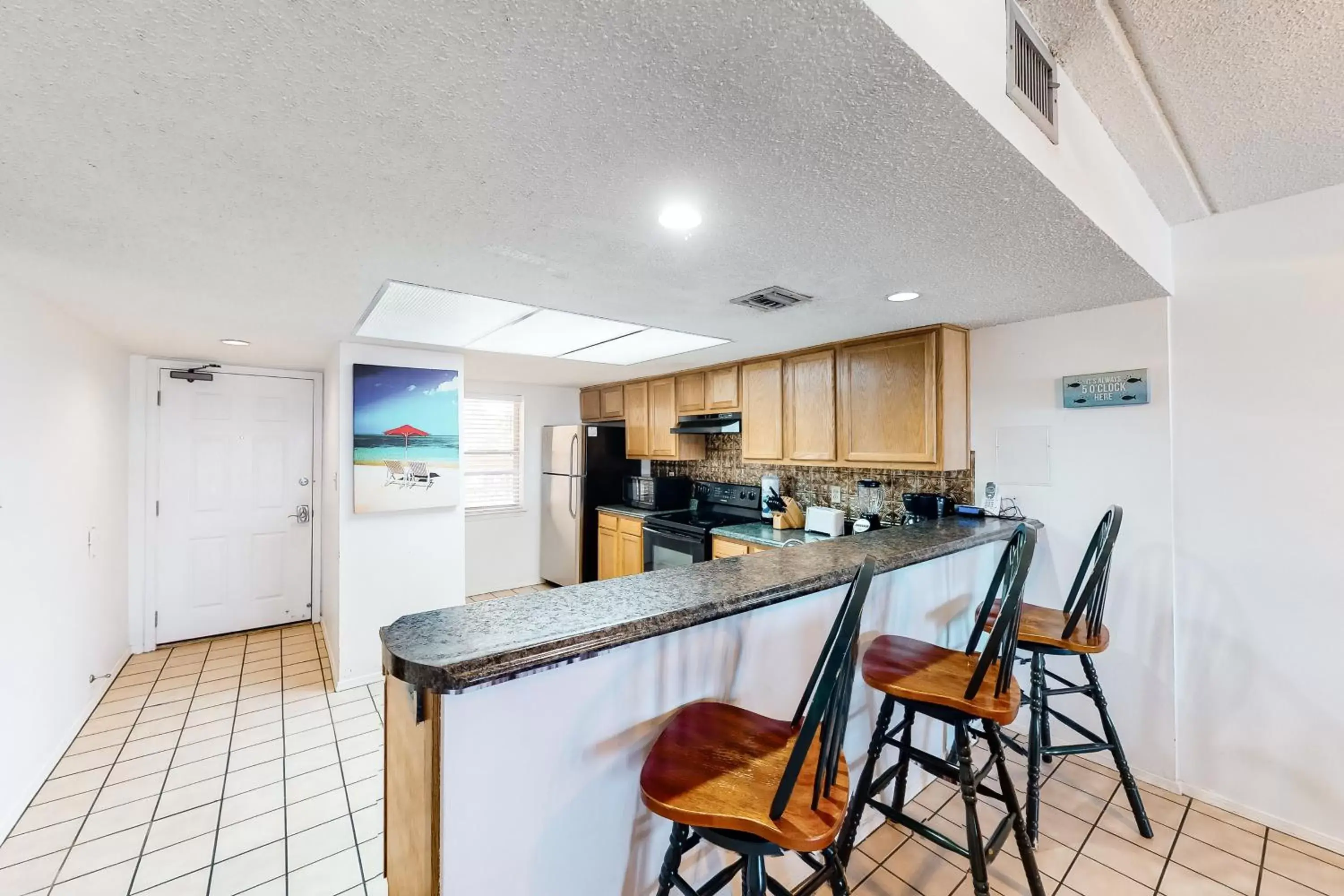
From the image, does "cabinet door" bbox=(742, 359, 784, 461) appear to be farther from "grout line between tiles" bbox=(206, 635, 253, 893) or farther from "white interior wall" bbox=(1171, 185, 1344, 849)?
"grout line between tiles" bbox=(206, 635, 253, 893)

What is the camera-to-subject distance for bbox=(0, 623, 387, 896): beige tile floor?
174cm

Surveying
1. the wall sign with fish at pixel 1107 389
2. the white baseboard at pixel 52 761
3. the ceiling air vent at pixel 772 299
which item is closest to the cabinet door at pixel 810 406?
the ceiling air vent at pixel 772 299

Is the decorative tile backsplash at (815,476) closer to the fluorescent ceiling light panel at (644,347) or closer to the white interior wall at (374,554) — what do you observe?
the fluorescent ceiling light panel at (644,347)

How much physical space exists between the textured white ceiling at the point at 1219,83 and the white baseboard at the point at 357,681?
3964 millimetres

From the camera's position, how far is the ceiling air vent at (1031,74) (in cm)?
102

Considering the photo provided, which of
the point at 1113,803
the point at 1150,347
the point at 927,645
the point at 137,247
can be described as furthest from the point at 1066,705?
the point at 137,247

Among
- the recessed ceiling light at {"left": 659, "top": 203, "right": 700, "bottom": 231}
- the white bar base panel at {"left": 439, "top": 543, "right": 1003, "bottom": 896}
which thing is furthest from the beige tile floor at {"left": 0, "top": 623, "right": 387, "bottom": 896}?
the recessed ceiling light at {"left": 659, "top": 203, "right": 700, "bottom": 231}

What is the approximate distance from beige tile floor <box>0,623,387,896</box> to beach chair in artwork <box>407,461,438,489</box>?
1253mm

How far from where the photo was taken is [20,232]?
1.45 metres

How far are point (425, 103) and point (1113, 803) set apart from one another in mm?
3190

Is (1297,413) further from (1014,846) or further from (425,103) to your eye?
(425,103)

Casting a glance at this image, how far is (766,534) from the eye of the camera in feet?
11.1

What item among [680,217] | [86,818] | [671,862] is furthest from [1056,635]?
[86,818]

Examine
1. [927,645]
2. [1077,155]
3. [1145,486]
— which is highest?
[1077,155]
